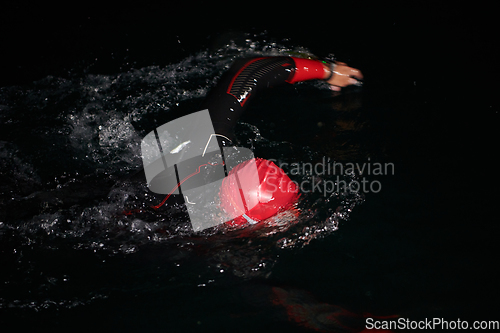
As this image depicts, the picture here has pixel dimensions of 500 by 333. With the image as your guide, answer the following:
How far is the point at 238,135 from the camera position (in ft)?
9.77

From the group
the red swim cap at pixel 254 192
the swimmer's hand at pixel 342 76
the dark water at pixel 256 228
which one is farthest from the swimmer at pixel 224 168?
the swimmer's hand at pixel 342 76

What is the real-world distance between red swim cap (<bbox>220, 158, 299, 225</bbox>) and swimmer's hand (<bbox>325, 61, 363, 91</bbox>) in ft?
4.86

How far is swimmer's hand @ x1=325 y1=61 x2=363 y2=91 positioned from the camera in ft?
10.5

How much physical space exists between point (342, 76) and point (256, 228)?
190cm

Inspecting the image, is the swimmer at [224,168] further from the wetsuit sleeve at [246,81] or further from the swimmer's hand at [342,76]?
the swimmer's hand at [342,76]

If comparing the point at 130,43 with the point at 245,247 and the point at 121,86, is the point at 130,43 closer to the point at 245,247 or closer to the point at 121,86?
the point at 121,86

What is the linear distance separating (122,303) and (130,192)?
2.46ft

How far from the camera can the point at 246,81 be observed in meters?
2.73

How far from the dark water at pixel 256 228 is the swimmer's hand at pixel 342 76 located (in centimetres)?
12

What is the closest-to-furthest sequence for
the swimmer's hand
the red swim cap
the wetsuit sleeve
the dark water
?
the dark water < the red swim cap < the wetsuit sleeve < the swimmer's hand

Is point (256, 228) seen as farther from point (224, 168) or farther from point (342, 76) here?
point (342, 76)

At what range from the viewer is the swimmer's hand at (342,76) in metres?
3.21

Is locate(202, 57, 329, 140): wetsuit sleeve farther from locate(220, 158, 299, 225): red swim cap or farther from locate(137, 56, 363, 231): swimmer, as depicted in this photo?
locate(220, 158, 299, 225): red swim cap

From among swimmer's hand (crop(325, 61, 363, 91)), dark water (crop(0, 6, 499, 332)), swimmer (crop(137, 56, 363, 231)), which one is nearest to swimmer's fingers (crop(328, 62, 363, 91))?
swimmer's hand (crop(325, 61, 363, 91))
